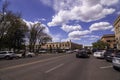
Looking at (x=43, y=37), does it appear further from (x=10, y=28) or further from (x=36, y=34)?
(x=10, y=28)

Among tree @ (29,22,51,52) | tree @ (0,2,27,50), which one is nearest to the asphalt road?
tree @ (0,2,27,50)

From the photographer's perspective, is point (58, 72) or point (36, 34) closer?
point (58, 72)

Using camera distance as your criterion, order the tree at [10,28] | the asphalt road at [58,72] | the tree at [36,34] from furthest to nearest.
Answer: the tree at [36,34] < the tree at [10,28] < the asphalt road at [58,72]

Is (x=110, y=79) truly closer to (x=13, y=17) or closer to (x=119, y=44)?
(x=13, y=17)

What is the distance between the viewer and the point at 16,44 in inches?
2425

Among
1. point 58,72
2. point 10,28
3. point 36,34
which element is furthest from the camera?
point 36,34

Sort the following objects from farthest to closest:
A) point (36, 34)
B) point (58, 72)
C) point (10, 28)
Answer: point (36, 34)
point (10, 28)
point (58, 72)

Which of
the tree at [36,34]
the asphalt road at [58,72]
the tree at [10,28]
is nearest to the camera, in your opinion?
the asphalt road at [58,72]

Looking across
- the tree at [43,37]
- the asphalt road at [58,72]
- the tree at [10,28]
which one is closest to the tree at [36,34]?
the tree at [43,37]

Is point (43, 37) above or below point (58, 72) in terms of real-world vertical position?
above

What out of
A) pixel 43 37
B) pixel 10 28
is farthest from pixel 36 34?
pixel 10 28

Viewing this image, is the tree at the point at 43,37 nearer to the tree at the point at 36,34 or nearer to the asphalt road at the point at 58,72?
the tree at the point at 36,34

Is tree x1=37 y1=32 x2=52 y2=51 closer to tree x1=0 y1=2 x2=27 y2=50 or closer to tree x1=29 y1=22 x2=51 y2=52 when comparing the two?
tree x1=29 y1=22 x2=51 y2=52

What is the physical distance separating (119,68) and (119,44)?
2045 inches
